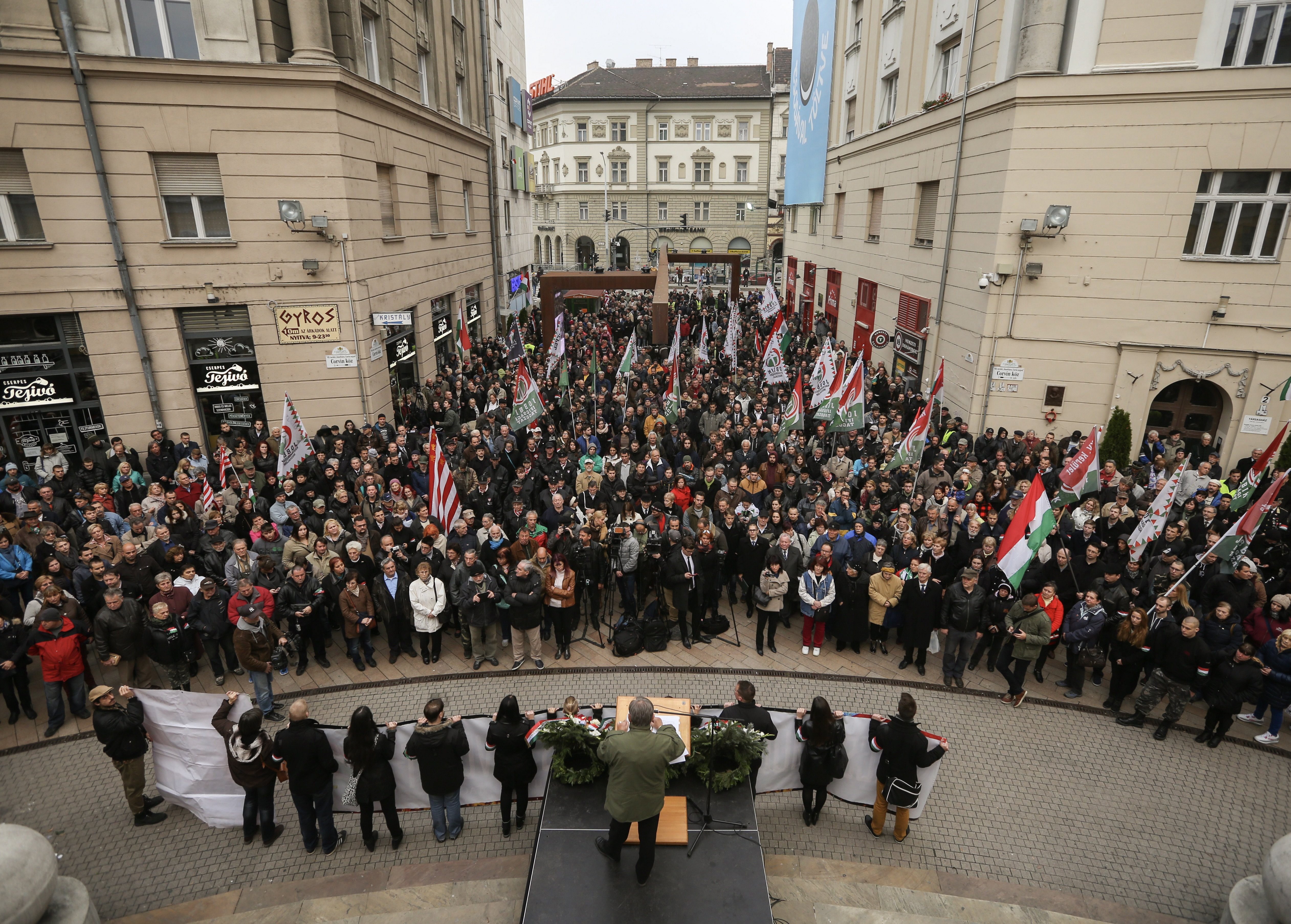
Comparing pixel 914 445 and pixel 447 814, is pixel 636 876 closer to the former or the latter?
pixel 447 814

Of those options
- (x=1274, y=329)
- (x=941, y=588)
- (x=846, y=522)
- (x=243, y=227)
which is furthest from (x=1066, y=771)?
(x=243, y=227)

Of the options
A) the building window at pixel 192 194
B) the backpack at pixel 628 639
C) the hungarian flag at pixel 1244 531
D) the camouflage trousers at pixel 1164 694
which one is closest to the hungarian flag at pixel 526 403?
the backpack at pixel 628 639

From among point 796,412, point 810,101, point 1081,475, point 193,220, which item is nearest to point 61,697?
point 193,220

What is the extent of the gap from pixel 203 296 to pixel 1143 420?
21.7 metres

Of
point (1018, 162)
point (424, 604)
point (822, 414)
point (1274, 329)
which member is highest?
point (1018, 162)

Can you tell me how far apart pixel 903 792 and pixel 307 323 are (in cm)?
→ 1553

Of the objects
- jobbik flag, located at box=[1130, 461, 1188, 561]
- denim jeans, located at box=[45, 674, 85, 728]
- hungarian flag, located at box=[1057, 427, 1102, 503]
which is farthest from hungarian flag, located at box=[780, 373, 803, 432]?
denim jeans, located at box=[45, 674, 85, 728]

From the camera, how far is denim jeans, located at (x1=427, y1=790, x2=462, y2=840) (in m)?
6.73

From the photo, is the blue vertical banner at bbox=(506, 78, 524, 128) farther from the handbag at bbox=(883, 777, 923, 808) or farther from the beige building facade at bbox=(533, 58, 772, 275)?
the handbag at bbox=(883, 777, 923, 808)

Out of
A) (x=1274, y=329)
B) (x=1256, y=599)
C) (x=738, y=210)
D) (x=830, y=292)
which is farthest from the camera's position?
(x=738, y=210)

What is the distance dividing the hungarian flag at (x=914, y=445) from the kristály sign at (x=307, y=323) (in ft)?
42.3

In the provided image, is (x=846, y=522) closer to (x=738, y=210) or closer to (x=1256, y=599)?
(x=1256, y=599)

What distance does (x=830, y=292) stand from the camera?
101 ft

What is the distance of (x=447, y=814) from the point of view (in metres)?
6.84
